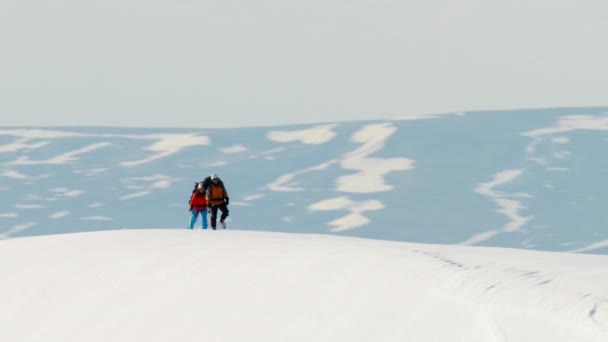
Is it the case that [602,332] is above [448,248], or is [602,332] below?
below

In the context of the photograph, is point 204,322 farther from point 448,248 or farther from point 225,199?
point 225,199

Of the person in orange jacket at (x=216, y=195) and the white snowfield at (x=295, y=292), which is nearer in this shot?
the white snowfield at (x=295, y=292)

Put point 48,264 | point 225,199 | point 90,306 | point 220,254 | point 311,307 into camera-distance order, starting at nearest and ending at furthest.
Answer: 1. point 311,307
2. point 90,306
3. point 220,254
4. point 48,264
5. point 225,199

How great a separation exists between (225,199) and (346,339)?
469 inches

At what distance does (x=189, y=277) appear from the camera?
67.2ft

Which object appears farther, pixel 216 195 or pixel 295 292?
pixel 216 195

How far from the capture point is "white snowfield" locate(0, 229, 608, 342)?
15.6 meters

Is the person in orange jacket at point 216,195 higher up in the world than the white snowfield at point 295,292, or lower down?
higher up

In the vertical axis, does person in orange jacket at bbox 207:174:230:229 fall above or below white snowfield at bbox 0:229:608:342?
above

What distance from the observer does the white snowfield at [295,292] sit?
1564 cm

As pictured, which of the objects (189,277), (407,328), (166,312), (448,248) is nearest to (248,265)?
(189,277)

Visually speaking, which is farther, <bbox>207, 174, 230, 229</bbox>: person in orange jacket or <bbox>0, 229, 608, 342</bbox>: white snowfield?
<bbox>207, 174, 230, 229</bbox>: person in orange jacket

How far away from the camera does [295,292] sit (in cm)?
1856

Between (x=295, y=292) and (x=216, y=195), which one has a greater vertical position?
(x=216, y=195)
